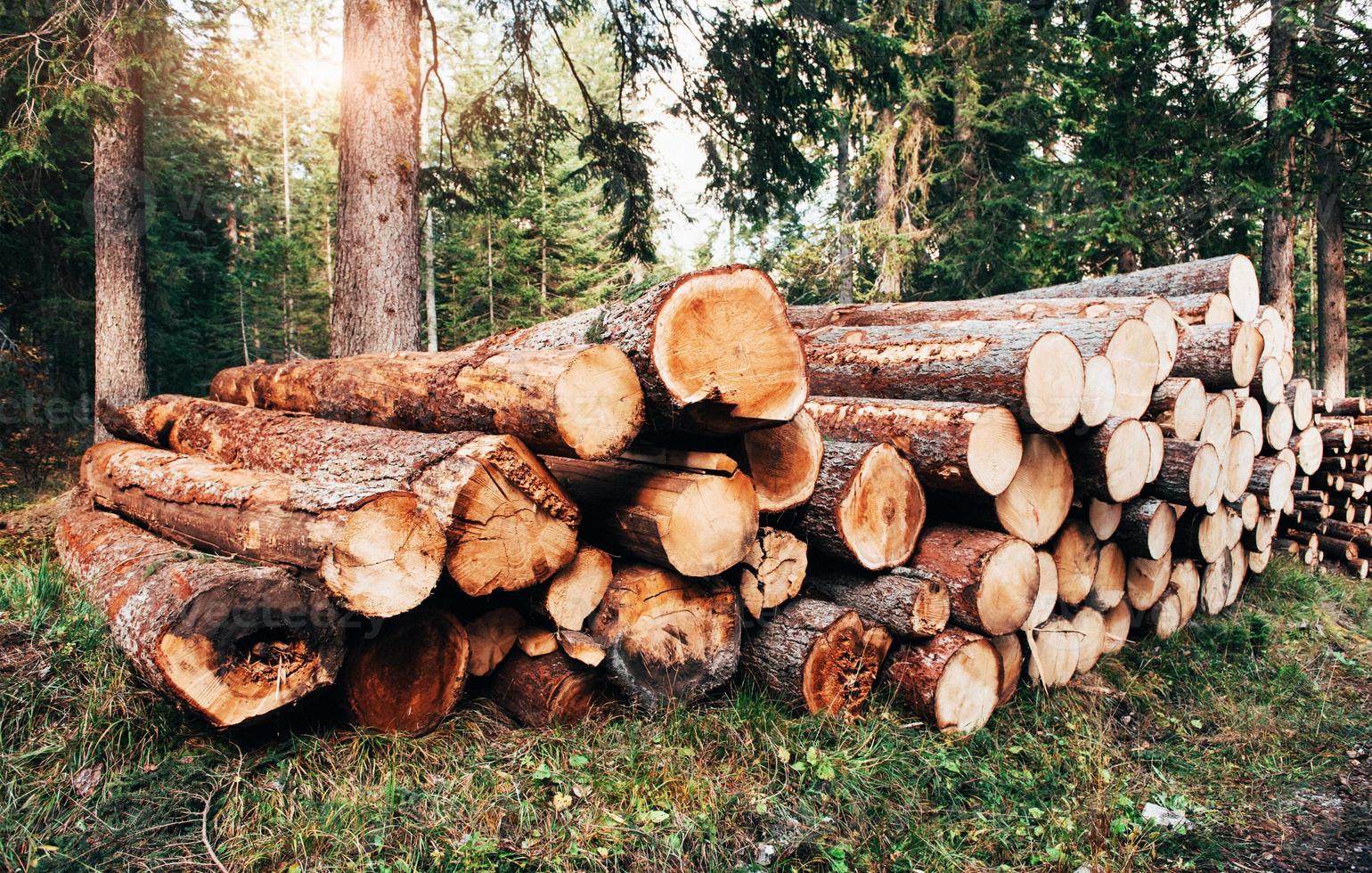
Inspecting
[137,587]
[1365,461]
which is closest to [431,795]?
[137,587]

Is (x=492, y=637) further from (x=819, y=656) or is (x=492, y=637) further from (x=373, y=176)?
(x=373, y=176)

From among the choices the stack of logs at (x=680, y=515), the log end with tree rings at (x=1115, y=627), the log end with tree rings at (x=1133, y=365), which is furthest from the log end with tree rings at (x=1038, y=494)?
the log end with tree rings at (x=1115, y=627)

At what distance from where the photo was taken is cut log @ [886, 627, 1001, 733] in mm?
3305

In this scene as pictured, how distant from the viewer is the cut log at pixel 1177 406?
14.8 feet

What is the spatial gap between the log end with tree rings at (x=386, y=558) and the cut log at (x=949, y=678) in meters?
2.18

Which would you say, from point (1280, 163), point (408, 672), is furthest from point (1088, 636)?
point (1280, 163)

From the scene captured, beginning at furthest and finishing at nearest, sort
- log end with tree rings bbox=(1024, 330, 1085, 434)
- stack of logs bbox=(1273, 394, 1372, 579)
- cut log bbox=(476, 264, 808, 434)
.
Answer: stack of logs bbox=(1273, 394, 1372, 579)
log end with tree rings bbox=(1024, 330, 1085, 434)
cut log bbox=(476, 264, 808, 434)

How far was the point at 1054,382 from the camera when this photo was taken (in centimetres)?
357

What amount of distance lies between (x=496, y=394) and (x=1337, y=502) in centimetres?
803

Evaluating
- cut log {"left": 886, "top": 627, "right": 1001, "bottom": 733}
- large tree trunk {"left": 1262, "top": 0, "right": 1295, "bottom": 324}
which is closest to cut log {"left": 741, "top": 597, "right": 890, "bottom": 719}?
cut log {"left": 886, "top": 627, "right": 1001, "bottom": 733}

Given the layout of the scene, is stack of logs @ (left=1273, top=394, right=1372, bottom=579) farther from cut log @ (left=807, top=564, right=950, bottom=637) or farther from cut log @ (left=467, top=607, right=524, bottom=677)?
cut log @ (left=467, top=607, right=524, bottom=677)

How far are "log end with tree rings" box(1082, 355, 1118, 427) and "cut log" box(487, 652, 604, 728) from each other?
2793 millimetres

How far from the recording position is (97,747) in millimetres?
2551

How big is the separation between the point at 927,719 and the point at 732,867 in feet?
4.37
